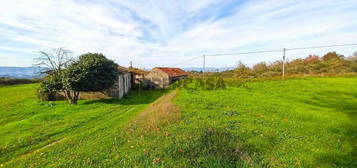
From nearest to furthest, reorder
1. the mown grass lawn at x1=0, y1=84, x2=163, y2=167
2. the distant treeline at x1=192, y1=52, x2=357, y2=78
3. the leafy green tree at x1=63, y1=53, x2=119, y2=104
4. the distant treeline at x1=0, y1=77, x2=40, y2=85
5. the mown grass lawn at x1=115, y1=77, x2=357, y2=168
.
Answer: the mown grass lawn at x1=115, y1=77, x2=357, y2=168, the mown grass lawn at x1=0, y1=84, x2=163, y2=167, the leafy green tree at x1=63, y1=53, x2=119, y2=104, the distant treeline at x1=0, y1=77, x2=40, y2=85, the distant treeline at x1=192, y1=52, x2=357, y2=78

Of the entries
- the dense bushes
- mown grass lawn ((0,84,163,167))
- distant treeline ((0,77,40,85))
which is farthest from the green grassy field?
distant treeline ((0,77,40,85))

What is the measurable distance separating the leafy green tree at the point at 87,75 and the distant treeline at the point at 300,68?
23.6m

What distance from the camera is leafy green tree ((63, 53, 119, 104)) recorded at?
12.2m

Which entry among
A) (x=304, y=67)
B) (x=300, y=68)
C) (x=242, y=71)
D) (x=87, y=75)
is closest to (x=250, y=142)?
(x=87, y=75)

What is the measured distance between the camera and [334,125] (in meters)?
6.25

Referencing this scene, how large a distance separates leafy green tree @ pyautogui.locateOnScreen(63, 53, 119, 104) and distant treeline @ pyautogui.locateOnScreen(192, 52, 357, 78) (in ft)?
77.4

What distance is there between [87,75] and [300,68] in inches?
1760

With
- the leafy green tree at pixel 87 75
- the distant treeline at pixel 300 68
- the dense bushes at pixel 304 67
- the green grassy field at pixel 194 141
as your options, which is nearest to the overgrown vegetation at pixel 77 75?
the leafy green tree at pixel 87 75

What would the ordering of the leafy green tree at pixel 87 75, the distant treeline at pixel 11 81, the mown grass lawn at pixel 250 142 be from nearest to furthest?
the mown grass lawn at pixel 250 142 → the leafy green tree at pixel 87 75 → the distant treeline at pixel 11 81

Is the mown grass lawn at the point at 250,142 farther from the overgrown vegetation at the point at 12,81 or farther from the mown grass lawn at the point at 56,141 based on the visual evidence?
the overgrown vegetation at the point at 12,81

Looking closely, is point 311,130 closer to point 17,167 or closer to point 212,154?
point 212,154

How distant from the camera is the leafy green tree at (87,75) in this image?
12.2 metres

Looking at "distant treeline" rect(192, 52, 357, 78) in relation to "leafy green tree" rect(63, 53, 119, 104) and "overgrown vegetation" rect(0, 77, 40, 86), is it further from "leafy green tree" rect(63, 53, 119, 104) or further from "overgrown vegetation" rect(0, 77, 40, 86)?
"overgrown vegetation" rect(0, 77, 40, 86)

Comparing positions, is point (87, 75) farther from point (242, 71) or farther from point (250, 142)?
point (242, 71)
